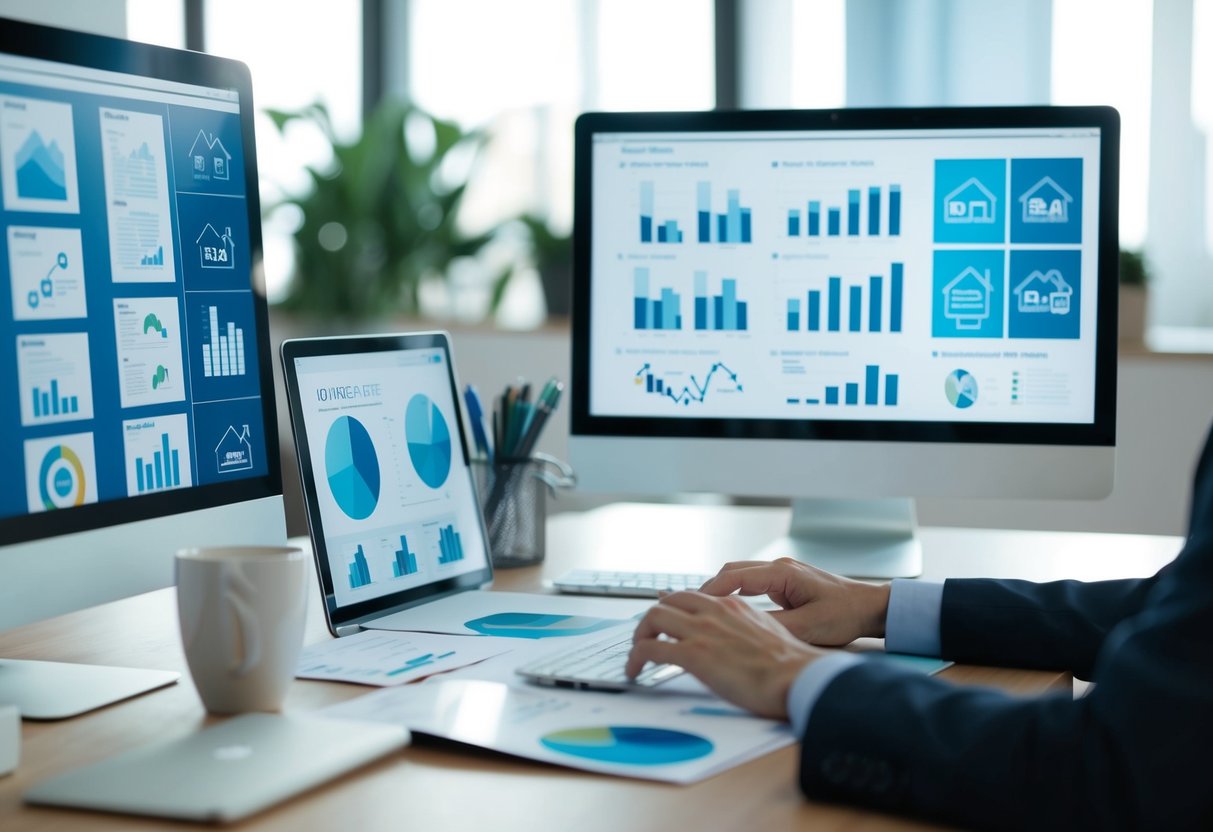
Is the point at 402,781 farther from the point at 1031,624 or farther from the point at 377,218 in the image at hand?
the point at 377,218

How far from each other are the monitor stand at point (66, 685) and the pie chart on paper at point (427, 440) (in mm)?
366

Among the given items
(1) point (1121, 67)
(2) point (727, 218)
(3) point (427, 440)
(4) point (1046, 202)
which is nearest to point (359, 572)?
(3) point (427, 440)

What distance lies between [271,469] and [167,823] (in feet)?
1.61

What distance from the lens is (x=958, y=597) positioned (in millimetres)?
1109

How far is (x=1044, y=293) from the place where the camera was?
4.97 ft

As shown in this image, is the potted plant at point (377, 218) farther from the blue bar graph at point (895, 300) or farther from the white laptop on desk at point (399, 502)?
the white laptop on desk at point (399, 502)

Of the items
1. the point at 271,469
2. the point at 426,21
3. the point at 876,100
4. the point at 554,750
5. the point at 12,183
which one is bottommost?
the point at 554,750

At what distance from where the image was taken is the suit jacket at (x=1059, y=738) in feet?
2.27

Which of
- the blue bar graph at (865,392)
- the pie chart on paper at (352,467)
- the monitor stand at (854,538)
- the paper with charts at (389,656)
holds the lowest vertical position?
the monitor stand at (854,538)

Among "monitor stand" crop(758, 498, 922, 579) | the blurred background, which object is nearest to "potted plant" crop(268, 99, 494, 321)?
the blurred background

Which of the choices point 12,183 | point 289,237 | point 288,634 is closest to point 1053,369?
point 288,634

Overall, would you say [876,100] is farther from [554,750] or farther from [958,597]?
[554,750]

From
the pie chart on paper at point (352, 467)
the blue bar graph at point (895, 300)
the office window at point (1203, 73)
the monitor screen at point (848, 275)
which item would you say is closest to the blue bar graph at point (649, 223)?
the monitor screen at point (848, 275)

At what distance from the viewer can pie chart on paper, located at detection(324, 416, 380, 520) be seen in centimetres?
119
